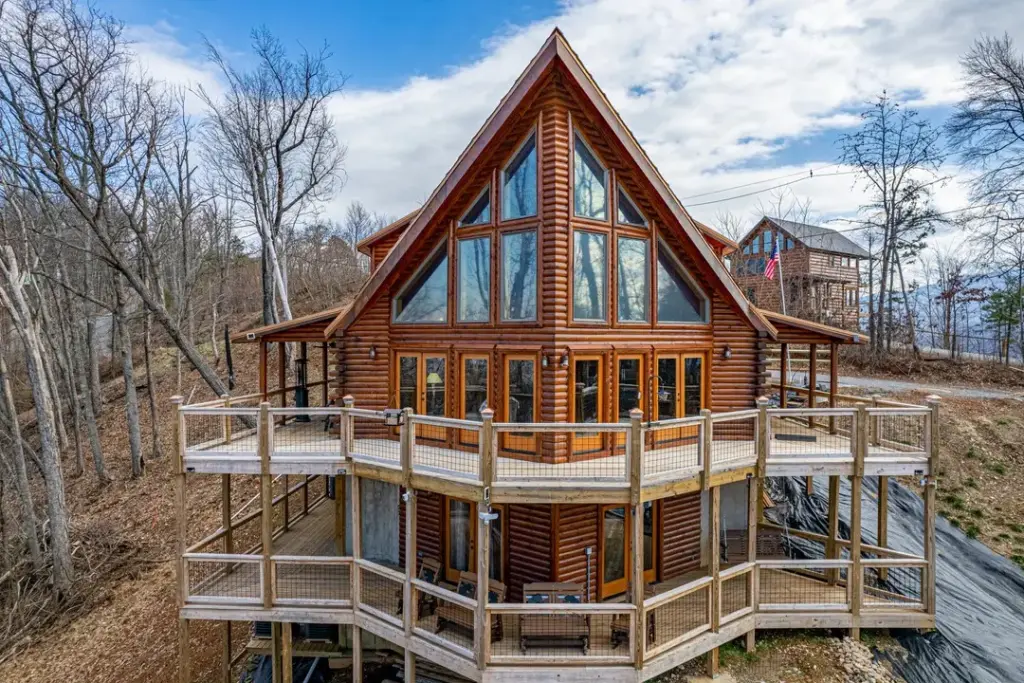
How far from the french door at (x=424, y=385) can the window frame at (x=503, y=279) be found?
5.27 ft

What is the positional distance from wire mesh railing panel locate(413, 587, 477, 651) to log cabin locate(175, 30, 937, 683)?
0.04 metres

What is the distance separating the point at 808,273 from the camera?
3100 centimetres

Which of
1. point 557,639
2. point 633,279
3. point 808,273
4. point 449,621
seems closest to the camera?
point 557,639

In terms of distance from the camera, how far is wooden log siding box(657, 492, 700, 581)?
32.8 ft

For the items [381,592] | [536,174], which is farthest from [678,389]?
[381,592]

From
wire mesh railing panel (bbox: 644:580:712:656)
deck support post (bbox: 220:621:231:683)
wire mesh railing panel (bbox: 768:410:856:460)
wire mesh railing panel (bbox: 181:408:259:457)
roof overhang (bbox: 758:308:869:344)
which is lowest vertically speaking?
deck support post (bbox: 220:621:231:683)

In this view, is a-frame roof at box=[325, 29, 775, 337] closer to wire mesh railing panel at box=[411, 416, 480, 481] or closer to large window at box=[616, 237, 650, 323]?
large window at box=[616, 237, 650, 323]

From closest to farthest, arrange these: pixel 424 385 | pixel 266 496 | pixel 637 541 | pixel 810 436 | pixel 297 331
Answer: pixel 637 541 → pixel 266 496 → pixel 424 385 → pixel 810 436 → pixel 297 331

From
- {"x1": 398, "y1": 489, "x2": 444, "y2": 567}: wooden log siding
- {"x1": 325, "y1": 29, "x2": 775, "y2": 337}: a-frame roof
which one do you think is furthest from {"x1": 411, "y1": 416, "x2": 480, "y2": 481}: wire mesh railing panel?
{"x1": 325, "y1": 29, "x2": 775, "y2": 337}: a-frame roof

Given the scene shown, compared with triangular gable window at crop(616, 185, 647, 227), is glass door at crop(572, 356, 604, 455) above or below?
below

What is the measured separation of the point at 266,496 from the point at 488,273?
5.71 m

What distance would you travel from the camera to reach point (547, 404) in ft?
28.2

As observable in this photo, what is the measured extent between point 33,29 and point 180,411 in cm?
1404

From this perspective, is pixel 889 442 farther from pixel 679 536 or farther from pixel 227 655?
pixel 227 655
